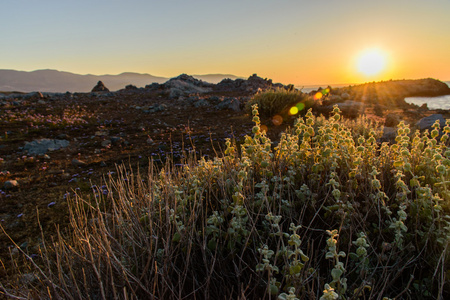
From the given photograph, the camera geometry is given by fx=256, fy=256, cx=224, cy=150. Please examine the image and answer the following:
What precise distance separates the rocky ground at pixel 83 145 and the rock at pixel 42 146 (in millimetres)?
22

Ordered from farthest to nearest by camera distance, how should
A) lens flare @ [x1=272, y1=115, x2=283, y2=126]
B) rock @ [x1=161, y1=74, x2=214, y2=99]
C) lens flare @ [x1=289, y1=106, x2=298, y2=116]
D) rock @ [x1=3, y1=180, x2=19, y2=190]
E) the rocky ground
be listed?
rock @ [x1=161, y1=74, x2=214, y2=99], lens flare @ [x1=289, y1=106, x2=298, y2=116], lens flare @ [x1=272, y1=115, x2=283, y2=126], rock @ [x1=3, y1=180, x2=19, y2=190], the rocky ground

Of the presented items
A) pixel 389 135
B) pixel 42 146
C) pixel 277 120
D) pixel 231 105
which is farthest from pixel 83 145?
pixel 389 135

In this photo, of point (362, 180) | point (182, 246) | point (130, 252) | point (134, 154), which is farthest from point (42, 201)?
point (362, 180)

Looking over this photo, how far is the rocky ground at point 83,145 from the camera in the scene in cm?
383

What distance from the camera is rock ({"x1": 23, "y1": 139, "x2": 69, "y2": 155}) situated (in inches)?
266

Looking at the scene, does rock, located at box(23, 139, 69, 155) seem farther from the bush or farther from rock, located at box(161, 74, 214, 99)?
rock, located at box(161, 74, 214, 99)

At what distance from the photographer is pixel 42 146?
700 cm

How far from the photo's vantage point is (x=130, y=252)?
2.20 metres

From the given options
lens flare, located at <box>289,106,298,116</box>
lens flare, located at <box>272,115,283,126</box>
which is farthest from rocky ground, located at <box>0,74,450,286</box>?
lens flare, located at <box>289,106,298,116</box>

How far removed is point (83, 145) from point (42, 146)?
98 cm

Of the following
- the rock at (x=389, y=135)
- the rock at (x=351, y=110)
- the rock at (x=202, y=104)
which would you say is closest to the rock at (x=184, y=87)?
the rock at (x=202, y=104)

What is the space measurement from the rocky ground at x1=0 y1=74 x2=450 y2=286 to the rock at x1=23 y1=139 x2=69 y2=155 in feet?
0.07

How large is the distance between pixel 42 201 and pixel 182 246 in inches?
136

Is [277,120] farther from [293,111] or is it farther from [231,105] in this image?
[231,105]
